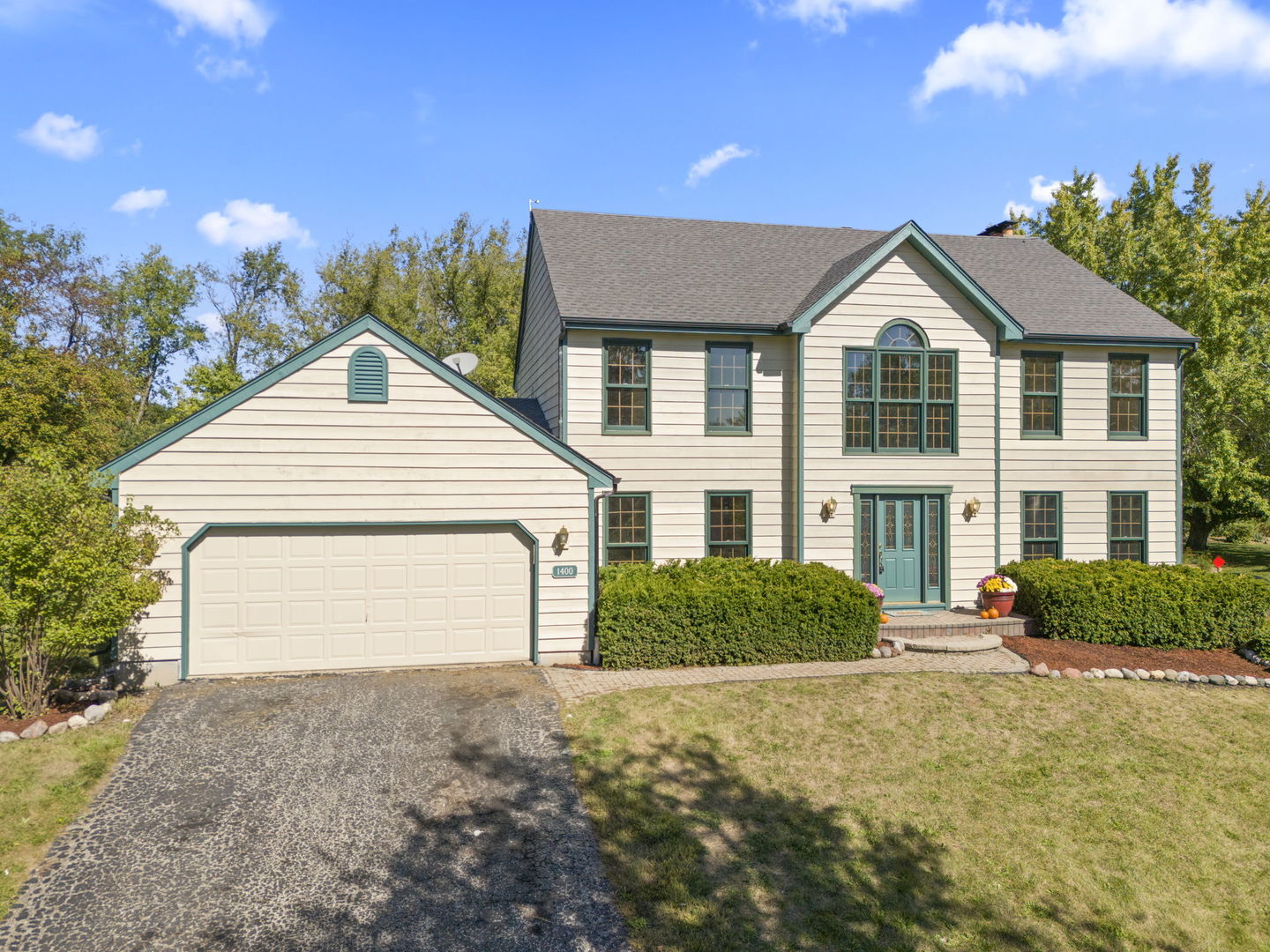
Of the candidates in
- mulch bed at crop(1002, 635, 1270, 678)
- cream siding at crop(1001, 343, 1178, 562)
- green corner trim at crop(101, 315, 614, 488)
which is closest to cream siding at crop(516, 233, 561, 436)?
green corner trim at crop(101, 315, 614, 488)

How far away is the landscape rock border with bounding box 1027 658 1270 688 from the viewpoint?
12.2 m

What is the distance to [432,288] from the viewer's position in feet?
126

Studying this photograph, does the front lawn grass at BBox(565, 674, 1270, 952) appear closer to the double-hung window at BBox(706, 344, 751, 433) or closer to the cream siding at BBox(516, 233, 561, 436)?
the double-hung window at BBox(706, 344, 751, 433)

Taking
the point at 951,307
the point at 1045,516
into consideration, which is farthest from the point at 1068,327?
the point at 1045,516

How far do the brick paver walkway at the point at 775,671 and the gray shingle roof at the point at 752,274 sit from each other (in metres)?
6.70

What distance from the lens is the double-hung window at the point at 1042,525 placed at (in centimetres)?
1631

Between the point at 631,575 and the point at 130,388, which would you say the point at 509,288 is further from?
the point at 631,575

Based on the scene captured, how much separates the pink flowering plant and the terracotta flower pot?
5cm

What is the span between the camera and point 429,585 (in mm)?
11836

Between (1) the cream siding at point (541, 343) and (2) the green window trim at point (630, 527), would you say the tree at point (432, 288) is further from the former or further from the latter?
(2) the green window trim at point (630, 527)

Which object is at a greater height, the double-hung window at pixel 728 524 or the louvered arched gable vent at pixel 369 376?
the louvered arched gable vent at pixel 369 376

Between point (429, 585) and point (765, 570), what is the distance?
570 centimetres

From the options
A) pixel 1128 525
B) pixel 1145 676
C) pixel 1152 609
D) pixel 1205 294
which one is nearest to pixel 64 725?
pixel 1145 676

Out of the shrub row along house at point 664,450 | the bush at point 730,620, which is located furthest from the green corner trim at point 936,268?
the bush at point 730,620
